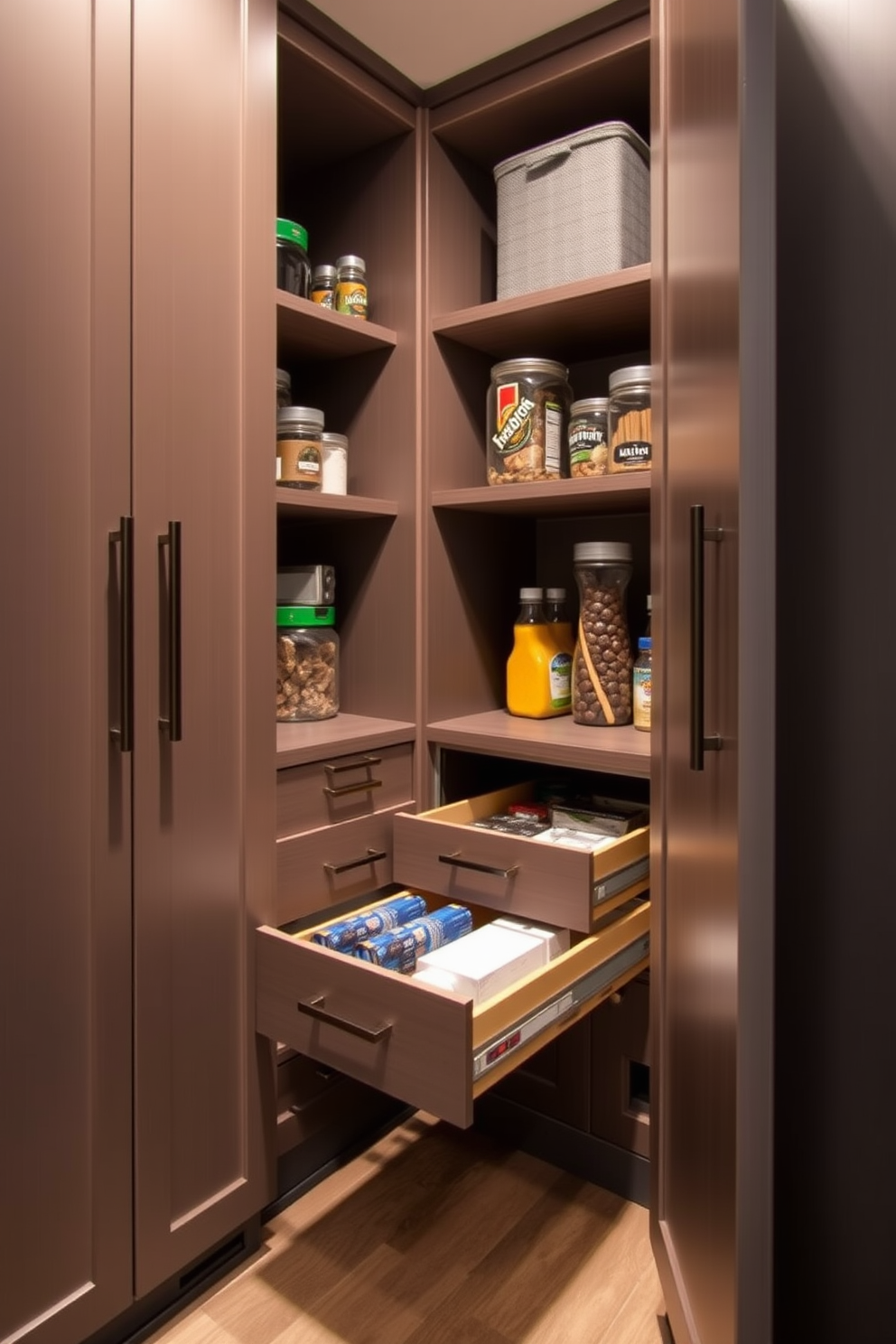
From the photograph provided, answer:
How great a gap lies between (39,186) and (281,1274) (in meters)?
1.52

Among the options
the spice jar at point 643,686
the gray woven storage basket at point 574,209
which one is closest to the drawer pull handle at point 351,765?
the spice jar at point 643,686

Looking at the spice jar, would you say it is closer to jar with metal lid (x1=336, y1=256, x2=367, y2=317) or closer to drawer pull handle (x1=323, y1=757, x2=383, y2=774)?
drawer pull handle (x1=323, y1=757, x2=383, y2=774)

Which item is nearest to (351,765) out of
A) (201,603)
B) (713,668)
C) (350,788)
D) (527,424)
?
(350,788)

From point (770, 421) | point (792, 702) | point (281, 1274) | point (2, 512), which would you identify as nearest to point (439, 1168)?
point (281, 1274)

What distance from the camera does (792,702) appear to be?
86cm

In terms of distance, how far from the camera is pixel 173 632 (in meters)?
1.15

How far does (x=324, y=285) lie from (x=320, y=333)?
12 cm

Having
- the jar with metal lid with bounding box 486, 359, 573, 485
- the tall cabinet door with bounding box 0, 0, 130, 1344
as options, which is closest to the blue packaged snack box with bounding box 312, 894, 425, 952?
the tall cabinet door with bounding box 0, 0, 130, 1344

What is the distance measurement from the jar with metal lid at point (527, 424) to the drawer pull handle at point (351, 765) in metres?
0.56

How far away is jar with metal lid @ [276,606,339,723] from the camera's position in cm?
160

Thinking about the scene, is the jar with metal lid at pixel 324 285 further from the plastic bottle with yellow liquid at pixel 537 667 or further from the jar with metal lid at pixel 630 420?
the plastic bottle with yellow liquid at pixel 537 667

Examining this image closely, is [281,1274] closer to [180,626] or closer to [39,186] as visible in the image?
[180,626]

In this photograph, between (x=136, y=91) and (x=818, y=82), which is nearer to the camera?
(x=818, y=82)

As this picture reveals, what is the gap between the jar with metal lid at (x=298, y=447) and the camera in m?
1.53
